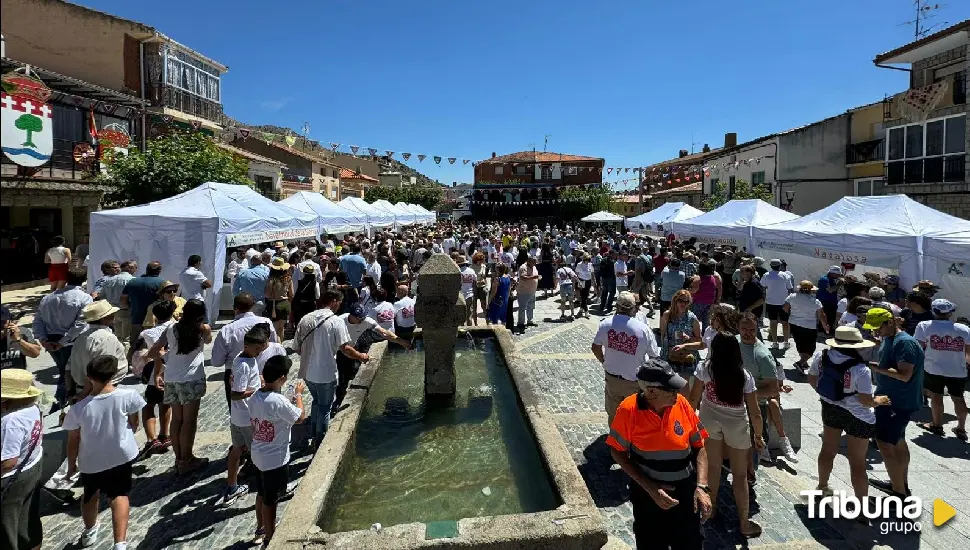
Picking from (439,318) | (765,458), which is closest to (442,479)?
(439,318)

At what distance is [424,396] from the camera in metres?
6.46

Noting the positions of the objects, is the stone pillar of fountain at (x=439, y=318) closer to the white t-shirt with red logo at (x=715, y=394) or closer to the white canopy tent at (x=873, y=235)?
the white t-shirt with red logo at (x=715, y=394)

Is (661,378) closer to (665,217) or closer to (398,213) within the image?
(665,217)

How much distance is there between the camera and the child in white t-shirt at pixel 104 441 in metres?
3.70

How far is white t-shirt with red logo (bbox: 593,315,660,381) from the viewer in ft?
Answer: 16.5

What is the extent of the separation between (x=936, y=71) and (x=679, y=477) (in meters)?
23.8

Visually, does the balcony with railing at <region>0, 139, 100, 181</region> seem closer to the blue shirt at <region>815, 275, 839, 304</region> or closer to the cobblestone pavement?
the cobblestone pavement

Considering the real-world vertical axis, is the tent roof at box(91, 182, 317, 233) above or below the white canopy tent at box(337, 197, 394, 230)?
below

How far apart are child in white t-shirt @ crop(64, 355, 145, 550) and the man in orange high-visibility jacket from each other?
3.48 m

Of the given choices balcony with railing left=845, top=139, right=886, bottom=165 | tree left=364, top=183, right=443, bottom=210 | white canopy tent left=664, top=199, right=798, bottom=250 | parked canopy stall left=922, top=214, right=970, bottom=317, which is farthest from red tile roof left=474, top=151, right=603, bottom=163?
parked canopy stall left=922, top=214, right=970, bottom=317

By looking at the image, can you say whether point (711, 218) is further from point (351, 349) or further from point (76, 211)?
point (76, 211)

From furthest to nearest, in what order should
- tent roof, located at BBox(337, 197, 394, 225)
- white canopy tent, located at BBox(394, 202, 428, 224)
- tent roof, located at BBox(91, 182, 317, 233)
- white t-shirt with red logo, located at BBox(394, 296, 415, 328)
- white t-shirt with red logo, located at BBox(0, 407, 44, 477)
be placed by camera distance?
white canopy tent, located at BBox(394, 202, 428, 224), tent roof, located at BBox(337, 197, 394, 225), tent roof, located at BBox(91, 182, 317, 233), white t-shirt with red logo, located at BBox(394, 296, 415, 328), white t-shirt with red logo, located at BBox(0, 407, 44, 477)

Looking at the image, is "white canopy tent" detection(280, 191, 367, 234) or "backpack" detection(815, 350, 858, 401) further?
"white canopy tent" detection(280, 191, 367, 234)

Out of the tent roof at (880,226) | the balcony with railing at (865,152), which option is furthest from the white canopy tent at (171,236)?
the balcony with railing at (865,152)
